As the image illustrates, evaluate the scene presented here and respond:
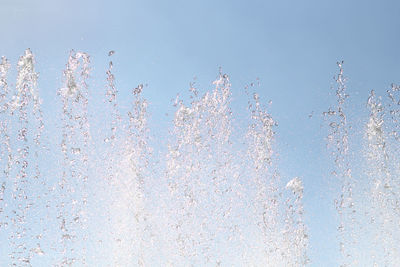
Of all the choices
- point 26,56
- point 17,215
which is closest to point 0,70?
point 26,56

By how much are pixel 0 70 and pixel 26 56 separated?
7.74 ft

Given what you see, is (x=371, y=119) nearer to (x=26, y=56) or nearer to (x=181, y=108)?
(x=181, y=108)

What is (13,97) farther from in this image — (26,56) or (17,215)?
(17,215)

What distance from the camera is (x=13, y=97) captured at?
40.2m

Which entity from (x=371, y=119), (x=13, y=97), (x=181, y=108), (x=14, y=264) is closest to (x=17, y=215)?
(x=14, y=264)

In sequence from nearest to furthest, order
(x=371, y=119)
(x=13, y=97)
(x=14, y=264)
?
1. (x=14, y=264)
2. (x=13, y=97)
3. (x=371, y=119)

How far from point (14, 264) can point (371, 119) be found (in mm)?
32160

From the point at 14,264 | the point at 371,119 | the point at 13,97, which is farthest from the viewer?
the point at 371,119

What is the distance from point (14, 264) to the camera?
118 feet

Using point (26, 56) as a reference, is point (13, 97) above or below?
below

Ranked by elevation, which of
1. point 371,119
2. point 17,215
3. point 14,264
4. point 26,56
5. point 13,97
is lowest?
point 14,264

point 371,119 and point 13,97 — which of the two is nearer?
point 13,97

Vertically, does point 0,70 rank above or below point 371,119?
above

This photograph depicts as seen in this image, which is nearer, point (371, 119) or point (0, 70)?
point (0, 70)
